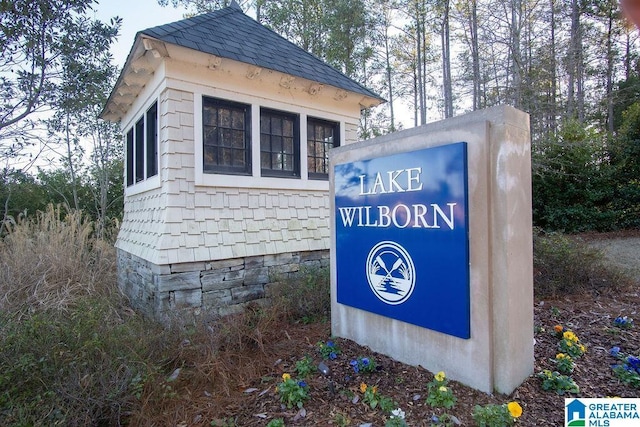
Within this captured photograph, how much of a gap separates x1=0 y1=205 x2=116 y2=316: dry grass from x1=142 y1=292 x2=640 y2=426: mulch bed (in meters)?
2.38

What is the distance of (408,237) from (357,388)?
115 cm

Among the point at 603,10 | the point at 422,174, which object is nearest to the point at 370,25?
the point at 603,10

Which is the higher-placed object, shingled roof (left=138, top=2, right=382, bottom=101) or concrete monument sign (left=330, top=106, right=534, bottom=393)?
shingled roof (left=138, top=2, right=382, bottom=101)

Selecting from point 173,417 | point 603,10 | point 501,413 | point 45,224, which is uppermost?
point 603,10

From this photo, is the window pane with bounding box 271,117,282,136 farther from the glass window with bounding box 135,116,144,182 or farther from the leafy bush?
the leafy bush

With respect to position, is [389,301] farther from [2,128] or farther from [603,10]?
[603,10]

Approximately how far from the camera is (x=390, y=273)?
297cm

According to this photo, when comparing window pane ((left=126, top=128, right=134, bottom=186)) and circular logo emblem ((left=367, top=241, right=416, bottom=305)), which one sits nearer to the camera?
circular logo emblem ((left=367, top=241, right=416, bottom=305))

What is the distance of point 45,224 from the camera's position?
243 inches

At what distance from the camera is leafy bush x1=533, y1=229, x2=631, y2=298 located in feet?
15.9

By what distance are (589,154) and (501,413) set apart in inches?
452

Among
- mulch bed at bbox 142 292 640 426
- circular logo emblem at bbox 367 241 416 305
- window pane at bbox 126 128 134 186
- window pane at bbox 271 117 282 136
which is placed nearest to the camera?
mulch bed at bbox 142 292 640 426

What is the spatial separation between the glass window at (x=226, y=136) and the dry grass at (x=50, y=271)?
7.67 ft

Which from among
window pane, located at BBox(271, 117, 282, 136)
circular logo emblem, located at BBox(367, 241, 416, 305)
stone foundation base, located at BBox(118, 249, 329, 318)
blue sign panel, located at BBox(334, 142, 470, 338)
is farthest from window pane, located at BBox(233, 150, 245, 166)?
circular logo emblem, located at BBox(367, 241, 416, 305)
